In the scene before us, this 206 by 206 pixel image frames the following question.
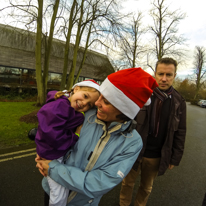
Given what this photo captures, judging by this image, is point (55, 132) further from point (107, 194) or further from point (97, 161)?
point (107, 194)

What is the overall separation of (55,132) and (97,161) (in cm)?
43

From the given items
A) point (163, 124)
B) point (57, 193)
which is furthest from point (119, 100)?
point (163, 124)

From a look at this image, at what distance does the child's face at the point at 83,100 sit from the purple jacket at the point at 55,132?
171 mm

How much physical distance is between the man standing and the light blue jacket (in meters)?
0.79

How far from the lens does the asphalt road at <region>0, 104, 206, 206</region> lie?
2643 millimetres

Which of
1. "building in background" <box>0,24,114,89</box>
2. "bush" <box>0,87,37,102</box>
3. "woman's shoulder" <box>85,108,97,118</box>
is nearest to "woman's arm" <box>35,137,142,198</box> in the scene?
"woman's shoulder" <box>85,108,97,118</box>

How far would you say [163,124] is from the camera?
2.01 metres

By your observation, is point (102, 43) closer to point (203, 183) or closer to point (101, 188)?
point (203, 183)

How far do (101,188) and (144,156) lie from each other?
49.7 inches

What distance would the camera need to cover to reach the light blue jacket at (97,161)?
1.08m

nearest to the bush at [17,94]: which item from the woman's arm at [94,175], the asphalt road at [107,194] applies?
the asphalt road at [107,194]

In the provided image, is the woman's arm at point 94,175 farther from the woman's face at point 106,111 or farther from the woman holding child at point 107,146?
the woman's face at point 106,111

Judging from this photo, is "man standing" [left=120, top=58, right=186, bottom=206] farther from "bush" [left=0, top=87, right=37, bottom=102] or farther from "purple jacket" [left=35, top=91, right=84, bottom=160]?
"bush" [left=0, top=87, right=37, bottom=102]

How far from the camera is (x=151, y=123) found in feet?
6.53
